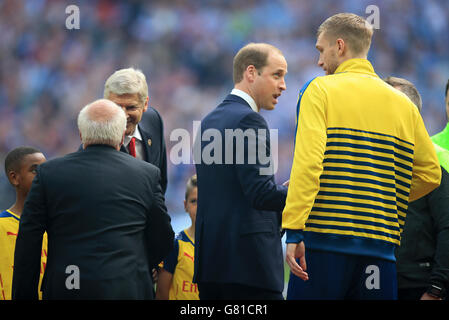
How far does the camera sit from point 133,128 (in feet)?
11.5

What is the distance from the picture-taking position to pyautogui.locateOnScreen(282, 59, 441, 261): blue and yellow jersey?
2.59 meters

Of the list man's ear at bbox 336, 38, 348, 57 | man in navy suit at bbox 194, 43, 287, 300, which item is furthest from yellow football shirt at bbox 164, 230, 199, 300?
man's ear at bbox 336, 38, 348, 57

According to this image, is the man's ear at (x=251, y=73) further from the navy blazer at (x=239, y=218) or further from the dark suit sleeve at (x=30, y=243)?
the dark suit sleeve at (x=30, y=243)

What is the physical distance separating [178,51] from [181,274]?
4939 mm

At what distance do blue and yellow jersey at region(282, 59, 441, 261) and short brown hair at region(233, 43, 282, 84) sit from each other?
0.41 m

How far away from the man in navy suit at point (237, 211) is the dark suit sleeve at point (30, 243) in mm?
717

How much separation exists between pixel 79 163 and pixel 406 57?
6.84 meters

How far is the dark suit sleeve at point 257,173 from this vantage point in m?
2.75

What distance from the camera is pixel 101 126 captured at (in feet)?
8.87

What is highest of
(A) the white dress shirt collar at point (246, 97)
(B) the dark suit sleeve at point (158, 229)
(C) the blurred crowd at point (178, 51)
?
(C) the blurred crowd at point (178, 51)

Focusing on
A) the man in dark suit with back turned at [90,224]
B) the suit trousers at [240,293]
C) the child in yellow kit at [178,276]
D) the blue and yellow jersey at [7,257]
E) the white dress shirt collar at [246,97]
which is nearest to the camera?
the man in dark suit with back turned at [90,224]

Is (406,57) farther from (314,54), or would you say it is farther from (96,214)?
(96,214)

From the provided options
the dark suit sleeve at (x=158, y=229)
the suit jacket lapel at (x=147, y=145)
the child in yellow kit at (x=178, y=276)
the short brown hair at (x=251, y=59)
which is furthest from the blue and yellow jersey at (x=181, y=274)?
the short brown hair at (x=251, y=59)

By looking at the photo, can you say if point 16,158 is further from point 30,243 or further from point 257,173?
point 257,173
